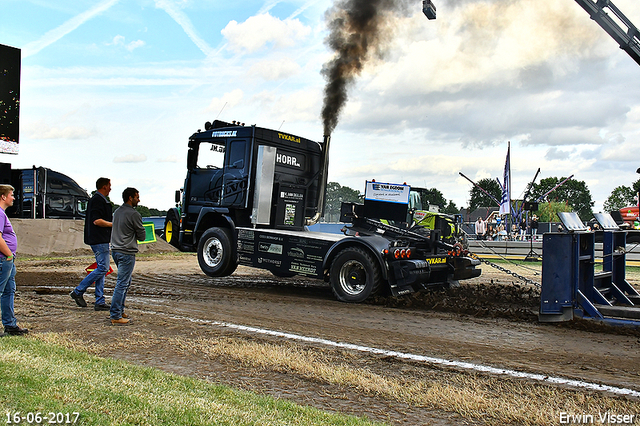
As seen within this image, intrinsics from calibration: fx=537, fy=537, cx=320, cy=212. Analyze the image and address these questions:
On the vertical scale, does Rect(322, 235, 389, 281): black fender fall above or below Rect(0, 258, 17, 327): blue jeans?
above

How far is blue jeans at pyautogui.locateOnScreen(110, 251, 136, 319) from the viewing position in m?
6.95

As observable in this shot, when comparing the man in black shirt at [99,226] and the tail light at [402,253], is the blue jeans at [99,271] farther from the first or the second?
the tail light at [402,253]

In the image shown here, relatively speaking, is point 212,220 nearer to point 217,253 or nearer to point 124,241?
point 217,253

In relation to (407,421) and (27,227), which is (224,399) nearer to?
(407,421)

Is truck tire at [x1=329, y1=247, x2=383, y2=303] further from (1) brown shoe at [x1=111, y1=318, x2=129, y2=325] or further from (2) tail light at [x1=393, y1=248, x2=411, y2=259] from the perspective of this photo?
(1) brown shoe at [x1=111, y1=318, x2=129, y2=325]

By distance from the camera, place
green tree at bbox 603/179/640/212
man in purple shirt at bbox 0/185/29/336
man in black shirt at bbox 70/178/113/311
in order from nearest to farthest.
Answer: man in purple shirt at bbox 0/185/29/336, man in black shirt at bbox 70/178/113/311, green tree at bbox 603/179/640/212

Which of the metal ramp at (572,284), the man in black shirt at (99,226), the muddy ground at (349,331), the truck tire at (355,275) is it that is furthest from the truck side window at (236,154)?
the metal ramp at (572,284)

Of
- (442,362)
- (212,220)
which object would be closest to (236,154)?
(212,220)

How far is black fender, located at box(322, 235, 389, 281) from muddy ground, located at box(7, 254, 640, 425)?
67 cm

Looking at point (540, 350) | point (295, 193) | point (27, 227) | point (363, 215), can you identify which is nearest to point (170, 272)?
point (295, 193)

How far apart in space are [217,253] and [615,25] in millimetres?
10386

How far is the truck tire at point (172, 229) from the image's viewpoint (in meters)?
12.4

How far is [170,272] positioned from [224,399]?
1069 cm

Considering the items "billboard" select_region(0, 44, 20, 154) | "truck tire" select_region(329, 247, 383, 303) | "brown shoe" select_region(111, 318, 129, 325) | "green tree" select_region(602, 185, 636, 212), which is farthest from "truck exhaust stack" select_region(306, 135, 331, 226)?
"green tree" select_region(602, 185, 636, 212)
